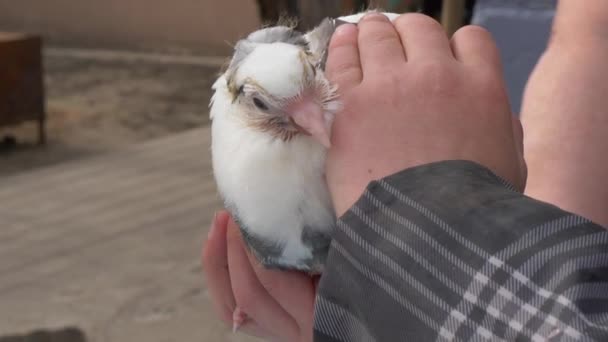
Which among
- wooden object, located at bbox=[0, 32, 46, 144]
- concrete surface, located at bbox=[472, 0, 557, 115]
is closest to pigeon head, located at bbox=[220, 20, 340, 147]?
concrete surface, located at bbox=[472, 0, 557, 115]

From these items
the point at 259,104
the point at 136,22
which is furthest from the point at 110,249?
the point at 136,22

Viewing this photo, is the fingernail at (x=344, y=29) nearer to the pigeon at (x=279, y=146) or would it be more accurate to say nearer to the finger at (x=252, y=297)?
the pigeon at (x=279, y=146)

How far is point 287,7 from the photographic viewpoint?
3.17m

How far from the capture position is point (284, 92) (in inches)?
18.9

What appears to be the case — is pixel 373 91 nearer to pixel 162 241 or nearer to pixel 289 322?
pixel 289 322

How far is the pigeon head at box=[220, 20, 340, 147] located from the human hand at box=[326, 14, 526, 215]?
13 mm

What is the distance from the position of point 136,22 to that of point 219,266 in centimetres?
484

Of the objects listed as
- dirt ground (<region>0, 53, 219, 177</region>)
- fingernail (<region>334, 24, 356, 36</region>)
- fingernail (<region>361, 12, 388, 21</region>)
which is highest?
fingernail (<region>361, 12, 388, 21</region>)

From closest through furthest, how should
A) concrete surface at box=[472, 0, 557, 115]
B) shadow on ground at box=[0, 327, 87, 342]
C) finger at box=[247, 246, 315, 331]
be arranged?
1. finger at box=[247, 246, 315, 331]
2. concrete surface at box=[472, 0, 557, 115]
3. shadow on ground at box=[0, 327, 87, 342]

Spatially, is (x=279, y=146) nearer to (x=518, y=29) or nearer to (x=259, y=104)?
(x=259, y=104)

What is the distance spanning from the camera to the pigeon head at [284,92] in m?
0.48

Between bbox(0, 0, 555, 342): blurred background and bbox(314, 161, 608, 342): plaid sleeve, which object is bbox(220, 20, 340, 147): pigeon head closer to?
bbox(314, 161, 608, 342): plaid sleeve

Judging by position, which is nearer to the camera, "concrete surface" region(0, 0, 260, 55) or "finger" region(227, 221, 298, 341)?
"finger" region(227, 221, 298, 341)

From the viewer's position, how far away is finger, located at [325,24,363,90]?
1.63ft
